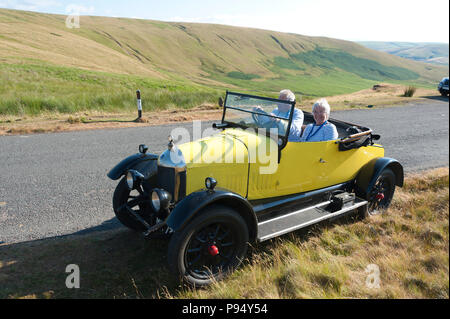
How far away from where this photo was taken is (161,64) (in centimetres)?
7306

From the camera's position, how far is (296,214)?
3.94 m

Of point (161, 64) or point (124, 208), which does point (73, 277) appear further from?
point (161, 64)

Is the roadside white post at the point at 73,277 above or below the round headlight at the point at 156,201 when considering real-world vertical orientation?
below

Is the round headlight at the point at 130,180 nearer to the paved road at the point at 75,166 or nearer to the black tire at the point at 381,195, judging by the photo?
the paved road at the point at 75,166

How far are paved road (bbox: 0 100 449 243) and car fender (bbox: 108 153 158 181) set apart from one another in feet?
2.88

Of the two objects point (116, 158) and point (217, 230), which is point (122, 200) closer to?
point (217, 230)

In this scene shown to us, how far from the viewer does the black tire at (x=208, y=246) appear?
2964 mm

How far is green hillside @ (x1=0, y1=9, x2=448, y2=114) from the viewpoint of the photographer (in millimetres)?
16672

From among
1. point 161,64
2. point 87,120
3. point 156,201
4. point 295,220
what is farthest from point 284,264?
point 161,64

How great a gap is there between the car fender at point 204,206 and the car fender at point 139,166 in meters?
1.09

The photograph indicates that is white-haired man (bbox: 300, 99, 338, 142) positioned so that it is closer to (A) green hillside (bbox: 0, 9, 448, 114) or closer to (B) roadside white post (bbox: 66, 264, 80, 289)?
(B) roadside white post (bbox: 66, 264, 80, 289)

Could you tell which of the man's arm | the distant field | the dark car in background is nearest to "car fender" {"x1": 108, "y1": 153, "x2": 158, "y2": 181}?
the man's arm

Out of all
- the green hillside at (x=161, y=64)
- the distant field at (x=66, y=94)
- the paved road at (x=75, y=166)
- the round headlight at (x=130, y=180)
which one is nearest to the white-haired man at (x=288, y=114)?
the round headlight at (x=130, y=180)
